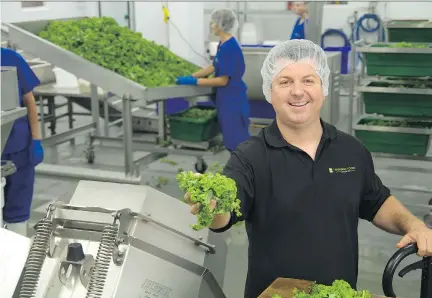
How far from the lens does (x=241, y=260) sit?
10.7 ft

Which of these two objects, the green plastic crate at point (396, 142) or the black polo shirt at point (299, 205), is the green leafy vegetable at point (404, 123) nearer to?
the green plastic crate at point (396, 142)

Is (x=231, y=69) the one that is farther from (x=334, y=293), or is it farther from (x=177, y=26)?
(x=177, y=26)

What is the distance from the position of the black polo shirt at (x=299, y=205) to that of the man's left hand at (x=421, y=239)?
0.55 ft

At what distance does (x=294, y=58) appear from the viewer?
1.55 meters

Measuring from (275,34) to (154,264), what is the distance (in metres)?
7.43

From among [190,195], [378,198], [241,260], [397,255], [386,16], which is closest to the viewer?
[190,195]

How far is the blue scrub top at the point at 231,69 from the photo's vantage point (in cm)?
408

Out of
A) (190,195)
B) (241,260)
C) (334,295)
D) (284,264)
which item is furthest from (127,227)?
(241,260)

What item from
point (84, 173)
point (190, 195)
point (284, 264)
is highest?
point (190, 195)

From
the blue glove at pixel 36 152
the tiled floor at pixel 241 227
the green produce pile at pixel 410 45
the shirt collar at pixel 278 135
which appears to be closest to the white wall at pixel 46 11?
the tiled floor at pixel 241 227

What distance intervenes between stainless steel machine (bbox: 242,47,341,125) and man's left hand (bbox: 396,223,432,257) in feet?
12.4

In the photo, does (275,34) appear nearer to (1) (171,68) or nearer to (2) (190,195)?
(1) (171,68)

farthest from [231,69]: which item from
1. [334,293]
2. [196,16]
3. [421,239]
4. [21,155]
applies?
[196,16]

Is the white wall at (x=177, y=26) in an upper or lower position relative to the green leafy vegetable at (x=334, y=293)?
upper
